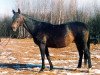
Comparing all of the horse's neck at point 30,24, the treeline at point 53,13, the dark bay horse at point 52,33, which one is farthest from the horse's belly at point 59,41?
the treeline at point 53,13

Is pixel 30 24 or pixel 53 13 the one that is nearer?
pixel 30 24

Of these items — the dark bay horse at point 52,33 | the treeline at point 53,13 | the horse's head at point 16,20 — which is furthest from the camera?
the treeline at point 53,13

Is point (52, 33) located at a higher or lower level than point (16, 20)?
lower

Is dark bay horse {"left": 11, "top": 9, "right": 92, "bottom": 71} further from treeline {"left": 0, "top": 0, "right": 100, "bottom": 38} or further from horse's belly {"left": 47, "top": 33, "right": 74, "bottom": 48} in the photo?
treeline {"left": 0, "top": 0, "right": 100, "bottom": 38}

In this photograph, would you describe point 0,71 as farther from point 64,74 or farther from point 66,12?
point 66,12

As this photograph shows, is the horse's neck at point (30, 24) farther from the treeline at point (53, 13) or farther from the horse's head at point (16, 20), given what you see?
the treeline at point (53, 13)

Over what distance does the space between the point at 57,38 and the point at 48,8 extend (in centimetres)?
3448

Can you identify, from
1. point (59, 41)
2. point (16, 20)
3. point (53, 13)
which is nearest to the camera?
point (16, 20)

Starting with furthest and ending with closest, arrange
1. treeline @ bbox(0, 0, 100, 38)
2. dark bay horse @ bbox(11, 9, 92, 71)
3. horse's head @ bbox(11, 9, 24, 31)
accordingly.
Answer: treeline @ bbox(0, 0, 100, 38) → dark bay horse @ bbox(11, 9, 92, 71) → horse's head @ bbox(11, 9, 24, 31)

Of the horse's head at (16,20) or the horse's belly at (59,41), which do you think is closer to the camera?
the horse's head at (16,20)

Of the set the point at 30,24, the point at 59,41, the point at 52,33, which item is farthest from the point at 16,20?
the point at 59,41

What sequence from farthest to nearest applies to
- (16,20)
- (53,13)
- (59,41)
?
1. (53,13)
2. (59,41)
3. (16,20)

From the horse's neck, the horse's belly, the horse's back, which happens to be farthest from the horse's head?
the horse's belly

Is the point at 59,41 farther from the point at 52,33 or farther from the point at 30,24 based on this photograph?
the point at 30,24
